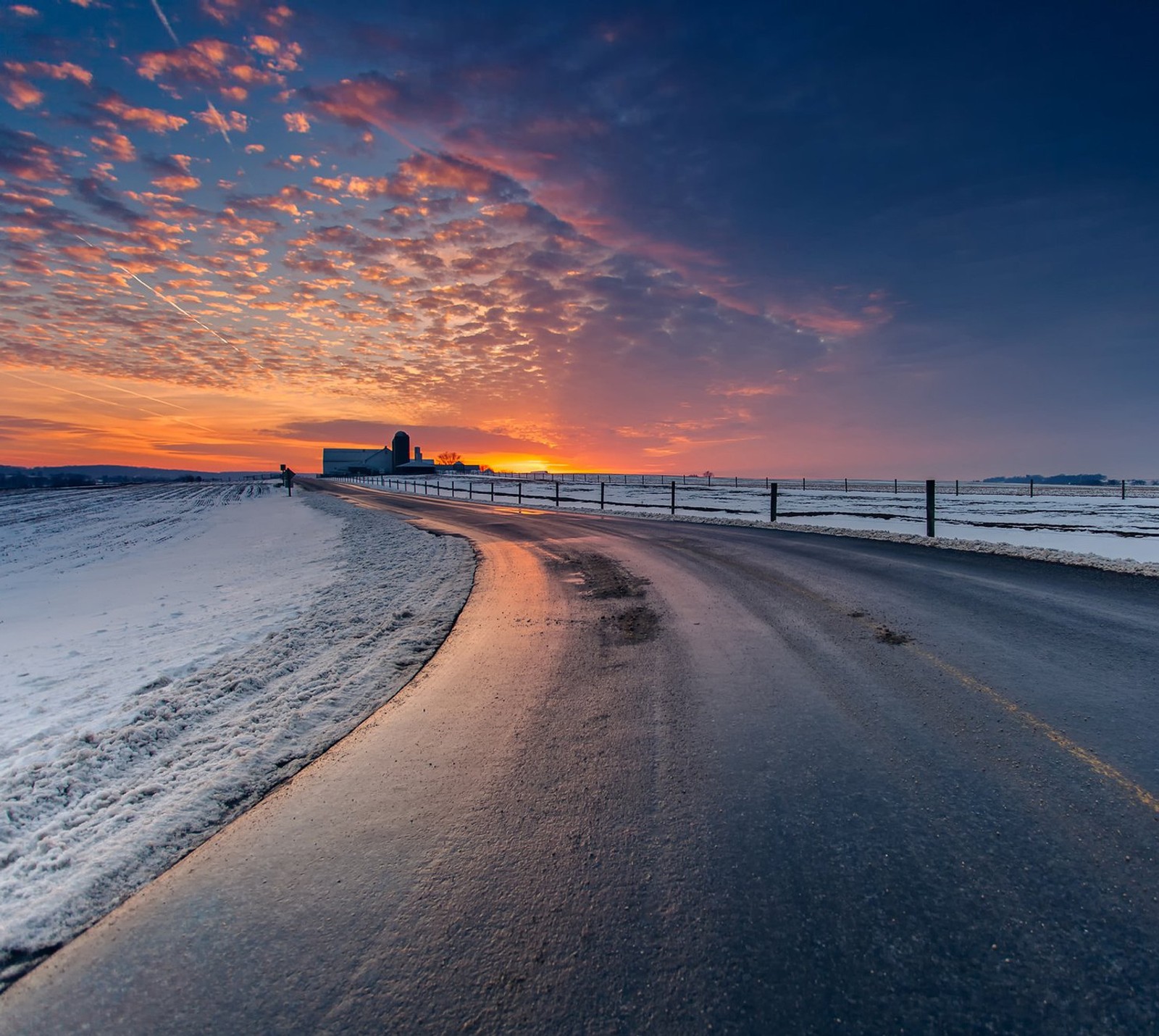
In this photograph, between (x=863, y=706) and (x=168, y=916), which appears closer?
(x=168, y=916)

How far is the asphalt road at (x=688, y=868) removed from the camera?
1728 mm

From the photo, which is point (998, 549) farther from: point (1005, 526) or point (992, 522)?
point (992, 522)

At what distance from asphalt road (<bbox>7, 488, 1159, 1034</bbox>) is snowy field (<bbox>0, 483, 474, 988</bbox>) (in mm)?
325

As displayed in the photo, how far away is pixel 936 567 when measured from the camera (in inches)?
355

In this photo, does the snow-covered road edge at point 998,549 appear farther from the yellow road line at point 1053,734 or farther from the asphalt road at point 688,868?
the yellow road line at point 1053,734

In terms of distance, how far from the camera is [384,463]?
156m

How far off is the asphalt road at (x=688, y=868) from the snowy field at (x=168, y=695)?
1.07 feet

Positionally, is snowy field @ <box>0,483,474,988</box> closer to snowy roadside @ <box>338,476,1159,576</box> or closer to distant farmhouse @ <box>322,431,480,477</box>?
snowy roadside @ <box>338,476,1159,576</box>

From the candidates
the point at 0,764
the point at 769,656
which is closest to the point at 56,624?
the point at 0,764

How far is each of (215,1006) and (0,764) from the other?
3588 mm

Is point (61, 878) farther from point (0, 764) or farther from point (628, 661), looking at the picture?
point (628, 661)

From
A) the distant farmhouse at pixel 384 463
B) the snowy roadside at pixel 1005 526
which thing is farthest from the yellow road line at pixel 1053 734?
the distant farmhouse at pixel 384 463

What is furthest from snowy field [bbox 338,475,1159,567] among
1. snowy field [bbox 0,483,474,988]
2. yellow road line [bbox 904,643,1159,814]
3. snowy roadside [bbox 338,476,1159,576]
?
snowy field [bbox 0,483,474,988]

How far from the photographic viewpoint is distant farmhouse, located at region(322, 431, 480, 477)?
142 meters
